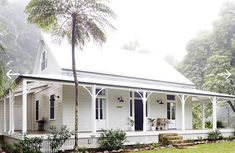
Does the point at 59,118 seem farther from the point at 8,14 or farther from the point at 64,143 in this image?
the point at 8,14

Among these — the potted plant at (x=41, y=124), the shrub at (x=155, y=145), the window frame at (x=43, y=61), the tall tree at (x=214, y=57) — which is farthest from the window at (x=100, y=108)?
the tall tree at (x=214, y=57)

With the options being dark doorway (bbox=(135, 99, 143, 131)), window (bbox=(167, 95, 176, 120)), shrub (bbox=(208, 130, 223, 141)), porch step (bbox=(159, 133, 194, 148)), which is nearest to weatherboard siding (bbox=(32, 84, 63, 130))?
dark doorway (bbox=(135, 99, 143, 131))

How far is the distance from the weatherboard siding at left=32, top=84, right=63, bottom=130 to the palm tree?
4.12 m

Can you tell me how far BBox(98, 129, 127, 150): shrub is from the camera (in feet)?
59.0

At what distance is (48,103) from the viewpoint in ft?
71.4

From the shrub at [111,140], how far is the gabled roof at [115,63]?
17.7ft

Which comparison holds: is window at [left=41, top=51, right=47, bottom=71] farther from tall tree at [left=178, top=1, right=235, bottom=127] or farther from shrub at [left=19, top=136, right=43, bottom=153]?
tall tree at [left=178, top=1, right=235, bottom=127]

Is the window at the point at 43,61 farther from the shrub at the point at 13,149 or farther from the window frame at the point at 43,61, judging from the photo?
the shrub at the point at 13,149

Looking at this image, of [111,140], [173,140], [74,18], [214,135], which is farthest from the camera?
[214,135]

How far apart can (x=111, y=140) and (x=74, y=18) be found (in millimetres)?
6288

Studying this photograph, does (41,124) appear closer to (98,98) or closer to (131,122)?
(98,98)

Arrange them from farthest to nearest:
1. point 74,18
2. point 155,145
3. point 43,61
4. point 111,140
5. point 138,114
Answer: point 43,61
point 138,114
point 155,145
point 111,140
point 74,18

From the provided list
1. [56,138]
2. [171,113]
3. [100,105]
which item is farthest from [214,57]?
[56,138]

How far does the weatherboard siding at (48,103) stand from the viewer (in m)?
20.1
